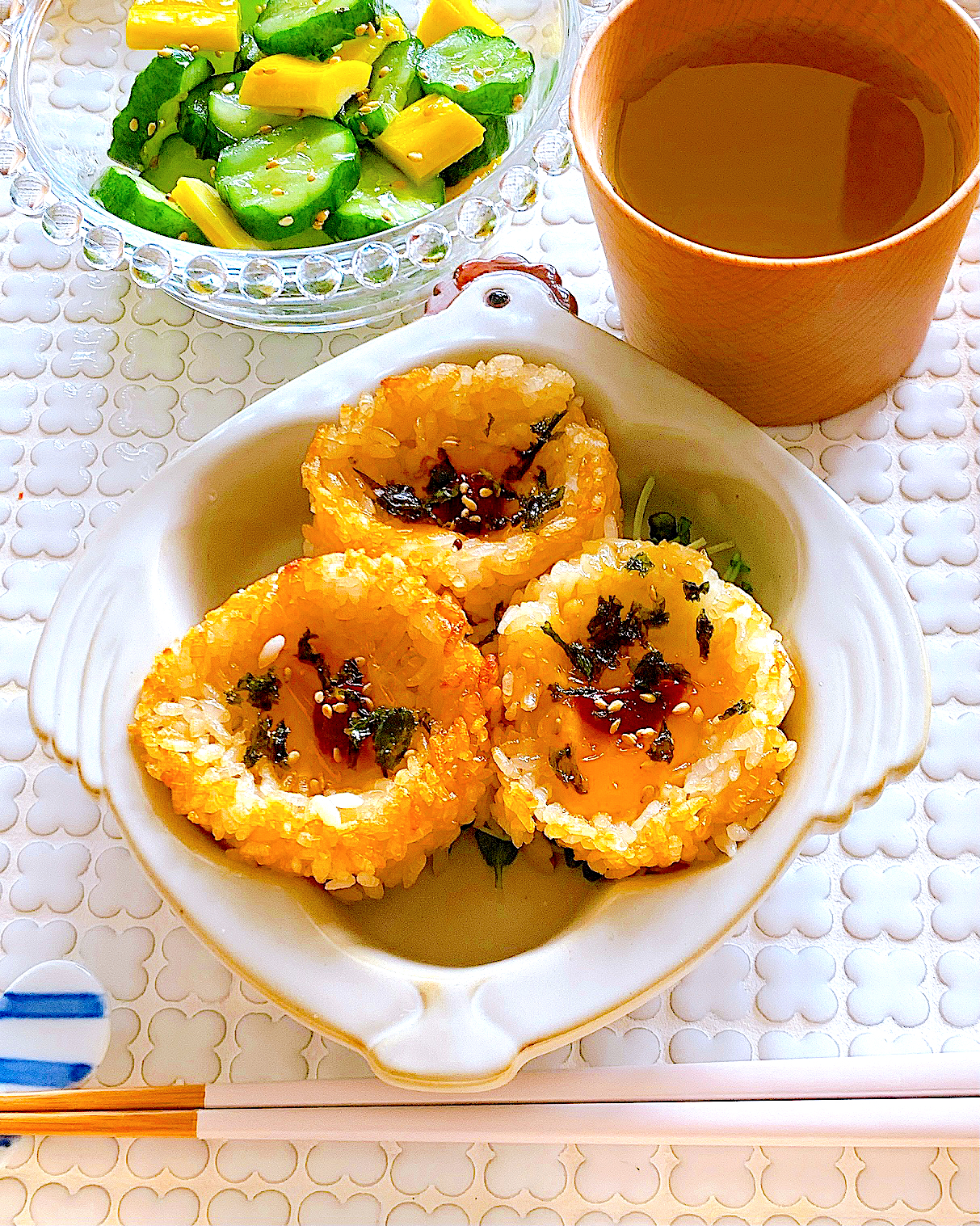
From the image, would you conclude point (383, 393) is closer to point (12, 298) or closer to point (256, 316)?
point (256, 316)

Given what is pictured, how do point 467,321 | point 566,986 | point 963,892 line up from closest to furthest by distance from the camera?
point 566,986
point 963,892
point 467,321

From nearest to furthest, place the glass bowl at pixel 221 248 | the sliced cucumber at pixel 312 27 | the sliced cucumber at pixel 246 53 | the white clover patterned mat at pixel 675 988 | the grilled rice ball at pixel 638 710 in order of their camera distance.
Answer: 1. the grilled rice ball at pixel 638 710
2. the white clover patterned mat at pixel 675 988
3. the glass bowl at pixel 221 248
4. the sliced cucumber at pixel 312 27
5. the sliced cucumber at pixel 246 53

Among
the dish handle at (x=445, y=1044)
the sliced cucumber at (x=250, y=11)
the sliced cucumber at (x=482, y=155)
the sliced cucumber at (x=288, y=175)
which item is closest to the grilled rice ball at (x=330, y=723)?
the dish handle at (x=445, y=1044)

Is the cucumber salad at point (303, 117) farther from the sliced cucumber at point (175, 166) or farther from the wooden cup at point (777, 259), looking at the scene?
the wooden cup at point (777, 259)

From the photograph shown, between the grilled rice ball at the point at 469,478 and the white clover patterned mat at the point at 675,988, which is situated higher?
the grilled rice ball at the point at 469,478

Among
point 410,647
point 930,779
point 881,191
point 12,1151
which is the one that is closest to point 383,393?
point 410,647

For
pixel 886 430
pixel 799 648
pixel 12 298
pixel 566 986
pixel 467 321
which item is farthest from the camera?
pixel 12 298
